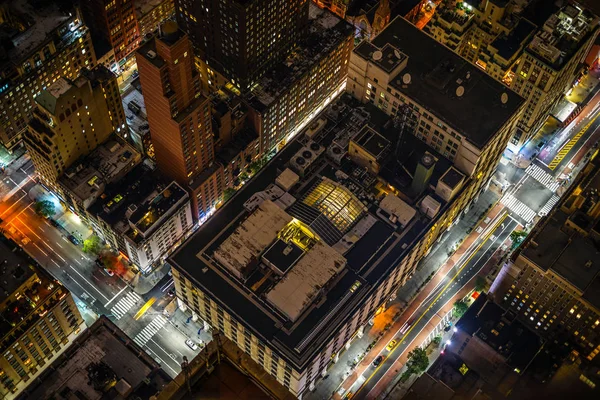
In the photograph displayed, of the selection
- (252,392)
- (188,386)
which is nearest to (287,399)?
(252,392)

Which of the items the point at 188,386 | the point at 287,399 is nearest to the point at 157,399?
the point at 188,386

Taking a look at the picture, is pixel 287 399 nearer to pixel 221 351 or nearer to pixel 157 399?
pixel 221 351

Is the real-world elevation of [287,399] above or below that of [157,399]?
above

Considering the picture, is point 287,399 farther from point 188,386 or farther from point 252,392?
point 188,386

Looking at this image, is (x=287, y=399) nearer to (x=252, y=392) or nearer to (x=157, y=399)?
(x=252, y=392)

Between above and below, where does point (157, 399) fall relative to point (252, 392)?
below

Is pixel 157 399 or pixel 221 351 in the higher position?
pixel 221 351

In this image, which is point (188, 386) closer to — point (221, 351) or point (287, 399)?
point (221, 351)
